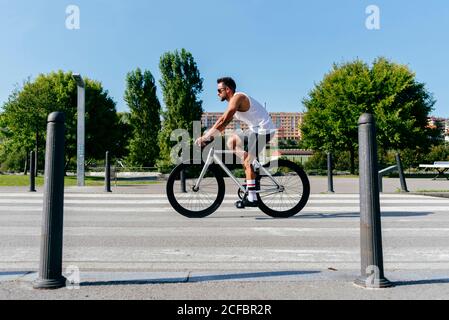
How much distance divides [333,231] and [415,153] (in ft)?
149

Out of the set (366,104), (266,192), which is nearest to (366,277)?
(266,192)

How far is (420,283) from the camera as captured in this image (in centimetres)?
245

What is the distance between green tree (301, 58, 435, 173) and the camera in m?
34.6

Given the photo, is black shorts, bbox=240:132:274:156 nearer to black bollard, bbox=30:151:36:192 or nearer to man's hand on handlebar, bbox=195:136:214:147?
man's hand on handlebar, bbox=195:136:214:147

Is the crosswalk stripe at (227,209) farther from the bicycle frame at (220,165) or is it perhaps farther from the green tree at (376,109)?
the green tree at (376,109)

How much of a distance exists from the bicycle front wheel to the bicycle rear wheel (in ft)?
1.93

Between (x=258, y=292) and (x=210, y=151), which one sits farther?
(x=210, y=151)

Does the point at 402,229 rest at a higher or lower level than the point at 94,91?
lower

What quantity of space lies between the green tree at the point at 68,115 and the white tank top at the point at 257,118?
994 inches

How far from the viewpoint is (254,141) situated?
Result: 5.11 m

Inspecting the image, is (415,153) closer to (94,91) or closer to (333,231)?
(94,91)

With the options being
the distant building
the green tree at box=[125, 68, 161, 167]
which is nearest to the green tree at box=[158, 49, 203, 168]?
the distant building

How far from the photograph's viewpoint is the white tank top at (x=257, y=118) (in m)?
5.09
